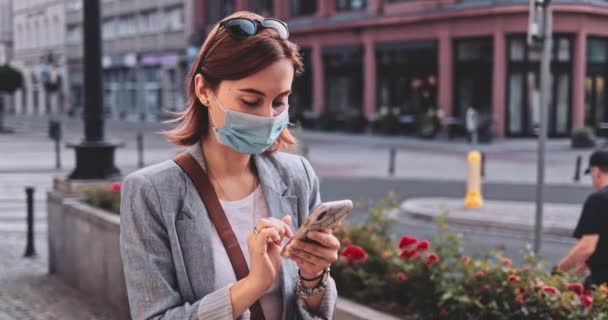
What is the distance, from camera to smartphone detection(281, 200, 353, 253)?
2.03 meters

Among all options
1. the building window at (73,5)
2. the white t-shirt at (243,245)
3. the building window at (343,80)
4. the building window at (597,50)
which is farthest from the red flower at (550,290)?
the building window at (73,5)

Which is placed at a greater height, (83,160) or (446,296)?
(83,160)

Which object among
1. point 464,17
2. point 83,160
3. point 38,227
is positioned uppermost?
point 464,17

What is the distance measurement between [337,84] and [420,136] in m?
9.37

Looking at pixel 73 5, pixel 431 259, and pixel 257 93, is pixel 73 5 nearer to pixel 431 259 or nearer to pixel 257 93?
pixel 431 259

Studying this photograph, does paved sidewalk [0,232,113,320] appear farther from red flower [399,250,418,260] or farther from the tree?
the tree

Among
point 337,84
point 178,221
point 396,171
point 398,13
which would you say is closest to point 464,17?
point 398,13

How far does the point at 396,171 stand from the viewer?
22.0 m

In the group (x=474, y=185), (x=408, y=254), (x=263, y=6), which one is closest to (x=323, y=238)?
(x=408, y=254)

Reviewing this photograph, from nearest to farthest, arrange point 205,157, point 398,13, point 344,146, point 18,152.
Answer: point 205,157, point 18,152, point 344,146, point 398,13

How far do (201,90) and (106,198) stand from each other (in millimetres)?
5259

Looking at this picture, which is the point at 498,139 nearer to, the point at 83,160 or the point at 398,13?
the point at 398,13

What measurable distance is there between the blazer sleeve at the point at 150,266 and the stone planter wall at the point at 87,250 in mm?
4229

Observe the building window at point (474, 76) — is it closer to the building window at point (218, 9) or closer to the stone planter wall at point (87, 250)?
the building window at point (218, 9)
